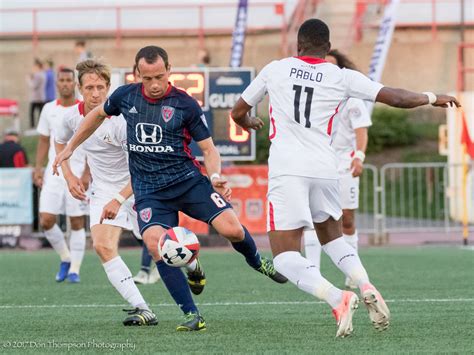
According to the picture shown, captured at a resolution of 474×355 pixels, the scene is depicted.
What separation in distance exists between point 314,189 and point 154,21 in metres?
26.7

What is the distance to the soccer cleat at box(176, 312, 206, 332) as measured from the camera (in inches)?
340

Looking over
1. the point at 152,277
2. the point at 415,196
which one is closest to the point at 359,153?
the point at 152,277

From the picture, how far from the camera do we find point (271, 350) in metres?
7.48

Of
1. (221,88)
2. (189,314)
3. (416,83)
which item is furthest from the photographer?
(416,83)

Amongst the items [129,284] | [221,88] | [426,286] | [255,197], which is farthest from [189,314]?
[255,197]

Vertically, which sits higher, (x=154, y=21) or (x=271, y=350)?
(x=154, y=21)

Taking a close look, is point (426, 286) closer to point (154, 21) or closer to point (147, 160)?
point (147, 160)

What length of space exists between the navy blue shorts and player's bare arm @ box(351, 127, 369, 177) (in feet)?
11.1

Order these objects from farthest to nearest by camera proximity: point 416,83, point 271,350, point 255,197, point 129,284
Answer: point 416,83
point 255,197
point 129,284
point 271,350

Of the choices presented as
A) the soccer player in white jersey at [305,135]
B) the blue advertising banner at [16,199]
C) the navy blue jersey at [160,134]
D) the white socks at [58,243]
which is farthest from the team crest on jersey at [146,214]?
the blue advertising banner at [16,199]

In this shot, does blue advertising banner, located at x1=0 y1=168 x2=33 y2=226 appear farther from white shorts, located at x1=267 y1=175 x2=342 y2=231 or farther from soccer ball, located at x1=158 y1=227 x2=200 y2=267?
white shorts, located at x1=267 y1=175 x2=342 y2=231

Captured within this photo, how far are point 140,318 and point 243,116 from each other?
1672 millimetres

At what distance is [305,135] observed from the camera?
26.8 feet

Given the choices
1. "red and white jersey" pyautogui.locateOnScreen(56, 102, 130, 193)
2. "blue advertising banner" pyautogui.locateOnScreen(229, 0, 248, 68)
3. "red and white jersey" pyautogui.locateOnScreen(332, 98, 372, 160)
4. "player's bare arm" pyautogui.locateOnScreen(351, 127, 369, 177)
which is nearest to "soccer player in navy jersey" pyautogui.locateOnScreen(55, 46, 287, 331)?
"red and white jersey" pyautogui.locateOnScreen(56, 102, 130, 193)
